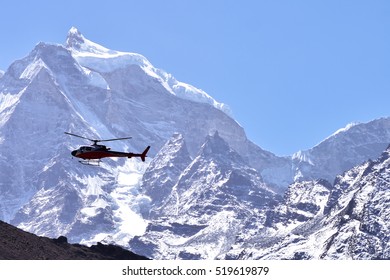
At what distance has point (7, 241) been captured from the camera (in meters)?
200
